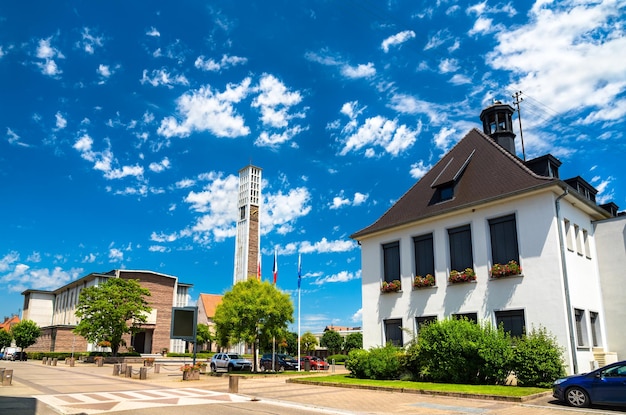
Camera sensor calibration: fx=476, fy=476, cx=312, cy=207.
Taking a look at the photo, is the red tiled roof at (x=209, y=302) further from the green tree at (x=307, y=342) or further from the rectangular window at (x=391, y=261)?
the rectangular window at (x=391, y=261)

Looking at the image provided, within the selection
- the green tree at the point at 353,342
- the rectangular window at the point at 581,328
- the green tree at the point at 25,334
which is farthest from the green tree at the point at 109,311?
the rectangular window at the point at 581,328

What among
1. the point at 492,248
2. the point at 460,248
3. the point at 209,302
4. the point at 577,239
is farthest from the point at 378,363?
the point at 209,302

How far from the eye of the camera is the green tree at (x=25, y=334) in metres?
71.4

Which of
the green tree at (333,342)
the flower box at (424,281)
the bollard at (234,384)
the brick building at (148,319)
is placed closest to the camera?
the bollard at (234,384)

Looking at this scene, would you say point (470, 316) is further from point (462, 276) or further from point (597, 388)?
point (597, 388)

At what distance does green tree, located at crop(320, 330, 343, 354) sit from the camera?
7869 centimetres

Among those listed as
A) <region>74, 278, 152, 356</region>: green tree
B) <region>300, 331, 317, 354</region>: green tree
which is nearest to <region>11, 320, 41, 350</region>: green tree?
<region>74, 278, 152, 356</region>: green tree

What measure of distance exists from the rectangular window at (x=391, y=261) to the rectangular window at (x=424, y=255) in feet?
4.22

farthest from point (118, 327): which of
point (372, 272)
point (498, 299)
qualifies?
point (498, 299)

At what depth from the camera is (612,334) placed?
21969 millimetres

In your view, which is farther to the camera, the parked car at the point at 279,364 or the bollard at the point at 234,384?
the parked car at the point at 279,364

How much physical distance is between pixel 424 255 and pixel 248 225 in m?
66.2

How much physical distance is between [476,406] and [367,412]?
11.4ft

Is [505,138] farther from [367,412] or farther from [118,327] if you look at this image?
[118,327]
